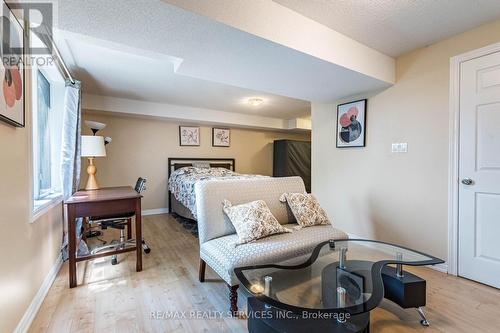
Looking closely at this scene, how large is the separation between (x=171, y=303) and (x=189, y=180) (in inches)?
87.8

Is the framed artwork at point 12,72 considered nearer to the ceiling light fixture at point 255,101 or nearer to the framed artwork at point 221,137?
the ceiling light fixture at point 255,101

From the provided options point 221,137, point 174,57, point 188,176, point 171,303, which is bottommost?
point 171,303

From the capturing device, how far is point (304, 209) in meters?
2.32

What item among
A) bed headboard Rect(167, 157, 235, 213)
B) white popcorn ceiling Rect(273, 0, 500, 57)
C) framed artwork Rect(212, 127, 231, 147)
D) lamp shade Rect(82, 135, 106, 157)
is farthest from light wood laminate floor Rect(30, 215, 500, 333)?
framed artwork Rect(212, 127, 231, 147)

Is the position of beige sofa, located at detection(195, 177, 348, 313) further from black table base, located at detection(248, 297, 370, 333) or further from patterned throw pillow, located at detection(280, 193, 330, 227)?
black table base, located at detection(248, 297, 370, 333)

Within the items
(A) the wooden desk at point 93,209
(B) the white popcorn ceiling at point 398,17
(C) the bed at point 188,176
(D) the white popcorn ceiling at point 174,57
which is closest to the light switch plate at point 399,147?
(D) the white popcorn ceiling at point 174,57

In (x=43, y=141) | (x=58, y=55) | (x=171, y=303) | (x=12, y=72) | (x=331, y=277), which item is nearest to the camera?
(x=12, y=72)

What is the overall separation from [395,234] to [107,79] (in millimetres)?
4200

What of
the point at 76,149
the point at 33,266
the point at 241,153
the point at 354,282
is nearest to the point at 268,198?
the point at 354,282

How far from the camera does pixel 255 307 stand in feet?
4.39

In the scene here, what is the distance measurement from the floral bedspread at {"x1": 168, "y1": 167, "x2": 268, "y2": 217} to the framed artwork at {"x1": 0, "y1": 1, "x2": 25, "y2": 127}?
205 centimetres

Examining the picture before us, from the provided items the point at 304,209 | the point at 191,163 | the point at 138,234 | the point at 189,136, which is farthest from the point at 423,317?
the point at 189,136

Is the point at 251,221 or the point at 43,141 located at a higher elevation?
the point at 43,141

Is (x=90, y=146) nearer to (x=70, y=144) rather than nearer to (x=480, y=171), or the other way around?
(x=70, y=144)
